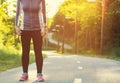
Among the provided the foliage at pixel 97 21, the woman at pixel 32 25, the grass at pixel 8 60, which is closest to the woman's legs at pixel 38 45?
Answer: the woman at pixel 32 25

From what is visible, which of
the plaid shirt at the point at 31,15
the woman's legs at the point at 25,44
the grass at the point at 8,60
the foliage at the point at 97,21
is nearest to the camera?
the plaid shirt at the point at 31,15

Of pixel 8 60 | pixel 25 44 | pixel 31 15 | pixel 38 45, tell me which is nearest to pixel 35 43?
pixel 38 45

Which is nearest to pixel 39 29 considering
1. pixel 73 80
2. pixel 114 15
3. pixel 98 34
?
pixel 73 80

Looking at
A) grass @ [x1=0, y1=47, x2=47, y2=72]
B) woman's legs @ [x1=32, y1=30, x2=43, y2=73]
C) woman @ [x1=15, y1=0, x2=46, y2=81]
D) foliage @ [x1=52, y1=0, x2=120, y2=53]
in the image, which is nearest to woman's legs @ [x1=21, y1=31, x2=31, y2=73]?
woman @ [x1=15, y1=0, x2=46, y2=81]

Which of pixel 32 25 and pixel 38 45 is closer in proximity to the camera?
pixel 32 25

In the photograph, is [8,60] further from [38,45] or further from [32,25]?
[32,25]

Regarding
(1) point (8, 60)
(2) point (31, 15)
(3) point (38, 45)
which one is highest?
(2) point (31, 15)

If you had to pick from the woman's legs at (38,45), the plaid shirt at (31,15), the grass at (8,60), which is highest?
the plaid shirt at (31,15)

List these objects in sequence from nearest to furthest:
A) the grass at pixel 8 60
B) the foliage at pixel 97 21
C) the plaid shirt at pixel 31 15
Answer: the plaid shirt at pixel 31 15 < the grass at pixel 8 60 < the foliage at pixel 97 21

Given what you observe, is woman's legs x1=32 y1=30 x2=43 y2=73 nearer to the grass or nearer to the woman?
the woman

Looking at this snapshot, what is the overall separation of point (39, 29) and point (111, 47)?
38882mm

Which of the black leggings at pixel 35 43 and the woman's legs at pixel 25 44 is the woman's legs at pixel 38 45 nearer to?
the black leggings at pixel 35 43

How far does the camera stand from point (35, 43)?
28.9 feet

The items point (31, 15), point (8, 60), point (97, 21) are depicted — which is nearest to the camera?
point (31, 15)
